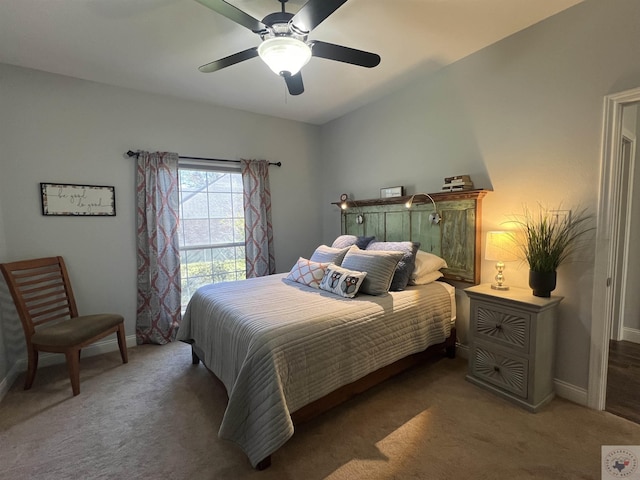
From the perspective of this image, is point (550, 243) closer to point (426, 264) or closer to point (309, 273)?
point (426, 264)

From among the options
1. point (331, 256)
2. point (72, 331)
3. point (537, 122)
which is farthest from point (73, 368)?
point (537, 122)

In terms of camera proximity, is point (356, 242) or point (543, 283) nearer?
point (543, 283)

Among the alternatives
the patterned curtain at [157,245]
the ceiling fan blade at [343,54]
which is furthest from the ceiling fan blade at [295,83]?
the patterned curtain at [157,245]

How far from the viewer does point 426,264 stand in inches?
107

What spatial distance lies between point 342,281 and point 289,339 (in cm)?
84

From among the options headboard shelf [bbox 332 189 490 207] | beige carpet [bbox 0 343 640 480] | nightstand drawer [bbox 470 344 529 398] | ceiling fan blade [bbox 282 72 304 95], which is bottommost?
beige carpet [bbox 0 343 640 480]

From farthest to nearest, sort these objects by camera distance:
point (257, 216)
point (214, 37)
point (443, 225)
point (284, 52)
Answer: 1. point (257, 216)
2. point (443, 225)
3. point (214, 37)
4. point (284, 52)

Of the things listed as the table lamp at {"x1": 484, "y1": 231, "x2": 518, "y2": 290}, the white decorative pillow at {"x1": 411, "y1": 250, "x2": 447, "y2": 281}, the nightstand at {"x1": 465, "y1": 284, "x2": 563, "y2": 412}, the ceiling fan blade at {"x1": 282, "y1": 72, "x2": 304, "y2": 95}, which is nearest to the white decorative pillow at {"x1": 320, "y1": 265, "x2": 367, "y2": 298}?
the white decorative pillow at {"x1": 411, "y1": 250, "x2": 447, "y2": 281}

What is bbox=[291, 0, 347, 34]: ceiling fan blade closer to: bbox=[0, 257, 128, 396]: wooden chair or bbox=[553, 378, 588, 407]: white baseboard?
bbox=[0, 257, 128, 396]: wooden chair

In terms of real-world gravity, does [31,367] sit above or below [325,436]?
above

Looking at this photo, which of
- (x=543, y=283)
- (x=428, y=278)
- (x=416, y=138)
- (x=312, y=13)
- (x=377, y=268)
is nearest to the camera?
(x=312, y=13)

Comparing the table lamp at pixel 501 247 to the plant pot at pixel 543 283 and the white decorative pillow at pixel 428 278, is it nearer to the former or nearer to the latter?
the plant pot at pixel 543 283

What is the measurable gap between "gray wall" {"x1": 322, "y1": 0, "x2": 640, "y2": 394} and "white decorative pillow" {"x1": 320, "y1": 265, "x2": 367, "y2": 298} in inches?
46.8

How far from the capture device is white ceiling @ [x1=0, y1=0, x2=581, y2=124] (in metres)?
1.90
